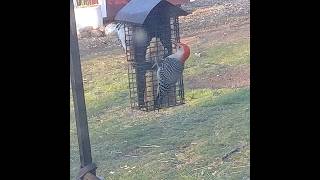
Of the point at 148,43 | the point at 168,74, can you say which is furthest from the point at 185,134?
the point at 148,43

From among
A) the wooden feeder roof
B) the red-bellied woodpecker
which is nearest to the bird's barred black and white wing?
the red-bellied woodpecker

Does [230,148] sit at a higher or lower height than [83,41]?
lower

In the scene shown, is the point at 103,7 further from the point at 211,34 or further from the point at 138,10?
the point at 211,34

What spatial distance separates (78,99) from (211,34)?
413 millimetres

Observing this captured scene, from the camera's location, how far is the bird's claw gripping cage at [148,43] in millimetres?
1374

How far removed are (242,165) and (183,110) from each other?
24cm

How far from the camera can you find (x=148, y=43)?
1405 mm

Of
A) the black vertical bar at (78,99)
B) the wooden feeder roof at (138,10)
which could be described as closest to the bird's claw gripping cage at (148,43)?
the wooden feeder roof at (138,10)

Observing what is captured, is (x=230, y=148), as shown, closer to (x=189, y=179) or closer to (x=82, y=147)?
(x=189, y=179)

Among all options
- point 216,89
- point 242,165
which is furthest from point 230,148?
point 216,89

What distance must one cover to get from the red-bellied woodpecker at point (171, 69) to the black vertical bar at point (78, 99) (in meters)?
0.22

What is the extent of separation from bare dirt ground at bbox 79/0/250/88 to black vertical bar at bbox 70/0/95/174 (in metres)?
0.02
